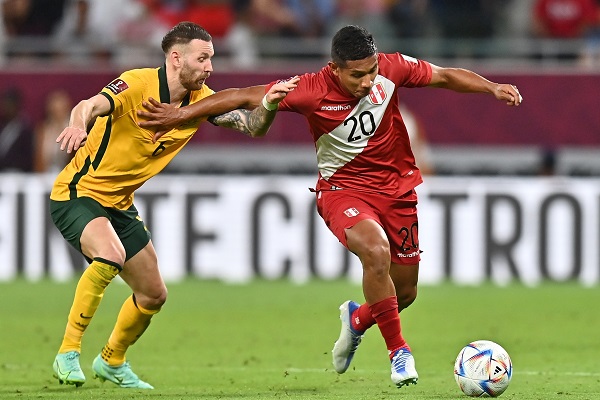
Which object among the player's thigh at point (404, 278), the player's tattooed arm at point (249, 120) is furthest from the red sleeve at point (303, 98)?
the player's thigh at point (404, 278)

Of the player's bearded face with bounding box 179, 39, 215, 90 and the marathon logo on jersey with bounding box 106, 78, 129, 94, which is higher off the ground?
the player's bearded face with bounding box 179, 39, 215, 90

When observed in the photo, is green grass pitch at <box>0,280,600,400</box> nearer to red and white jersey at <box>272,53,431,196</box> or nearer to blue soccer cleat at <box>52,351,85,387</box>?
blue soccer cleat at <box>52,351,85,387</box>

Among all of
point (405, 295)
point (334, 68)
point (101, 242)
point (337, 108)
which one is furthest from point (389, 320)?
point (101, 242)

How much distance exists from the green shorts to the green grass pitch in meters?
0.95

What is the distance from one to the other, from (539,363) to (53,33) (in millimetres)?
9648

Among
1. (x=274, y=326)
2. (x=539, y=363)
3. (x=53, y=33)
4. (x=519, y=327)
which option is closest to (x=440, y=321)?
(x=519, y=327)

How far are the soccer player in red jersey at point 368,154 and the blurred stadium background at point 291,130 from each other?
22.5ft

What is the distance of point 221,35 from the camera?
1725 centimetres

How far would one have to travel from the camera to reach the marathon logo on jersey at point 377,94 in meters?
8.14

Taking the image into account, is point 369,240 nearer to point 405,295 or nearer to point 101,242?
point 405,295

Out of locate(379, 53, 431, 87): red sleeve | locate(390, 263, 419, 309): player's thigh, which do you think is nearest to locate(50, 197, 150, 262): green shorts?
locate(390, 263, 419, 309): player's thigh

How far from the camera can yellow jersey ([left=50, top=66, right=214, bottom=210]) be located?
8344 mm

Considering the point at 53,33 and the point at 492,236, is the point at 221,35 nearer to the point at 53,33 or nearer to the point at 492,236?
the point at 53,33

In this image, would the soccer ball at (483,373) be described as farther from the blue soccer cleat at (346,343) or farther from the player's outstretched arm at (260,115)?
the player's outstretched arm at (260,115)
